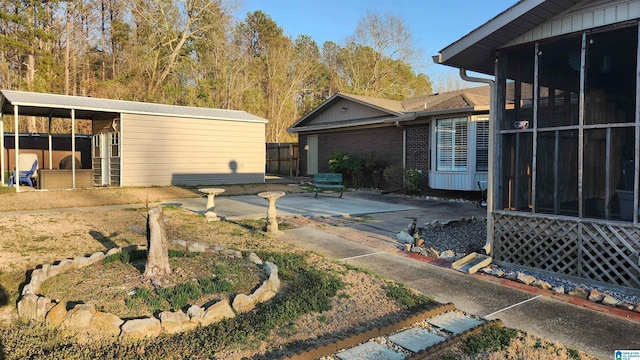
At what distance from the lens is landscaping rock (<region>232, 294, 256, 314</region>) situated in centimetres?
384

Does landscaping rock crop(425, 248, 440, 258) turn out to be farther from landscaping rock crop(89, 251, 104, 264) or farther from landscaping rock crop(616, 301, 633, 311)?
landscaping rock crop(89, 251, 104, 264)

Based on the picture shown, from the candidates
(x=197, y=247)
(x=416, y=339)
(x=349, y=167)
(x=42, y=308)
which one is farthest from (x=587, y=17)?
(x=349, y=167)

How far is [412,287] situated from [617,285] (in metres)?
2.51

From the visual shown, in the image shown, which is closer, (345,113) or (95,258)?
(95,258)

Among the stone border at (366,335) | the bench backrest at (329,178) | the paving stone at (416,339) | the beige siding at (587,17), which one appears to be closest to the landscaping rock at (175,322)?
the stone border at (366,335)

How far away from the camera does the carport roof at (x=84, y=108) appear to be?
42.1ft

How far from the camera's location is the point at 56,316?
137 inches

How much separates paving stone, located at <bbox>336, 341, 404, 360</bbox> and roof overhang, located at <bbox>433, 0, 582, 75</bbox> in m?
4.62

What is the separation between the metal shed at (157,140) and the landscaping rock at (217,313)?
39.3 feet

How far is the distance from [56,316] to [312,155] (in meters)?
17.5

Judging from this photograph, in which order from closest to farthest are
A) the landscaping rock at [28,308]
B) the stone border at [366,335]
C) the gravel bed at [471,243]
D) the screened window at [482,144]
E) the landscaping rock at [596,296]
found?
the stone border at [366,335] < the landscaping rock at [28,308] < the landscaping rock at [596,296] < the gravel bed at [471,243] < the screened window at [482,144]

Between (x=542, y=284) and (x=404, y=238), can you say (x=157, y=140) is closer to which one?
(x=404, y=238)

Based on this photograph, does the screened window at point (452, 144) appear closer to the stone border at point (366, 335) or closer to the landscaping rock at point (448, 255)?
the landscaping rock at point (448, 255)

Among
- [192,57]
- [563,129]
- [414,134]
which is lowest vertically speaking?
[563,129]
